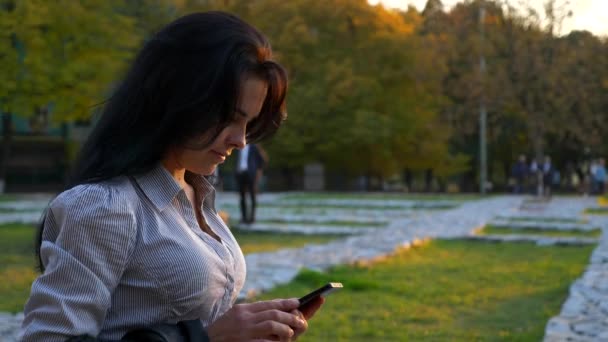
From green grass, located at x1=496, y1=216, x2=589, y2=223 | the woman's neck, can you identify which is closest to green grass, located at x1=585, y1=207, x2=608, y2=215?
green grass, located at x1=496, y1=216, x2=589, y2=223

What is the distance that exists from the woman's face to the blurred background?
14.6 meters

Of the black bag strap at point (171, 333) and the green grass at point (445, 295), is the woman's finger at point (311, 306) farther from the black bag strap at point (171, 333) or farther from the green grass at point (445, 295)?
the green grass at point (445, 295)

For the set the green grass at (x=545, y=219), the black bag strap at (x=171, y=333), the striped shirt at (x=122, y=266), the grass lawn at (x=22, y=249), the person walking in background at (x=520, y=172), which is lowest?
the grass lawn at (x=22, y=249)

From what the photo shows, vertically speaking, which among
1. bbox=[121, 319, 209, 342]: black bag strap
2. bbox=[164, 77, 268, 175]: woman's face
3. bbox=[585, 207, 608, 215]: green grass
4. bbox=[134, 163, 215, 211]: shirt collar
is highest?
bbox=[164, 77, 268, 175]: woman's face

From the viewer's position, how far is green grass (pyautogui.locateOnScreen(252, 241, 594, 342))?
22.7 ft

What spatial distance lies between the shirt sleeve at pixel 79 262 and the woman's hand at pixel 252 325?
0.87 feet

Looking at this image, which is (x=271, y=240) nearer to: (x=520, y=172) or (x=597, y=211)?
(x=597, y=211)

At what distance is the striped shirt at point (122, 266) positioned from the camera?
1836mm

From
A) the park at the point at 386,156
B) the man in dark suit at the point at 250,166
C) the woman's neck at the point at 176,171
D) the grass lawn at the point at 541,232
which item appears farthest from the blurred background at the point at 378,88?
the woman's neck at the point at 176,171

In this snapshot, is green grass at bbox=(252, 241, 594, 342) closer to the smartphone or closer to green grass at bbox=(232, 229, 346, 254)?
green grass at bbox=(232, 229, 346, 254)

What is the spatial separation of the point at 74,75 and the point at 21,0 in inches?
65.8

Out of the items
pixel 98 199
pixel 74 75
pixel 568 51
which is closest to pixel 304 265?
pixel 74 75

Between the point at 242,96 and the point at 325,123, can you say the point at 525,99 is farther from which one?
the point at 242,96

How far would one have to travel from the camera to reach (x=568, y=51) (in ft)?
79.4
